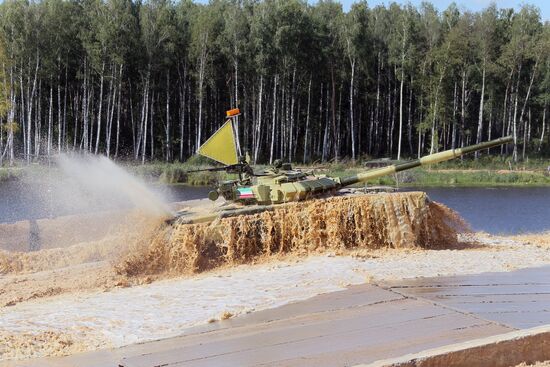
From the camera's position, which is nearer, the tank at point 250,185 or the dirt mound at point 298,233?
the dirt mound at point 298,233

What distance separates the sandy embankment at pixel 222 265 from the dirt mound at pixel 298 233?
A: 2cm

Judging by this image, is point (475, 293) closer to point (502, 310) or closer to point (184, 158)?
point (502, 310)

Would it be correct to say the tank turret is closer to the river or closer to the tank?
the tank

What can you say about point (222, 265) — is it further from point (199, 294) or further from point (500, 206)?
point (500, 206)

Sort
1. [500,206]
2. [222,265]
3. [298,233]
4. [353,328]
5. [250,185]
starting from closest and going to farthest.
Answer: [353,328], [222,265], [298,233], [250,185], [500,206]

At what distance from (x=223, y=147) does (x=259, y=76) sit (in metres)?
33.0

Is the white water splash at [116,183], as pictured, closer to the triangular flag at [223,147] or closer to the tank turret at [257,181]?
the tank turret at [257,181]

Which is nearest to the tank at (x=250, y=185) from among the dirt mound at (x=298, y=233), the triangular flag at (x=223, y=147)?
the triangular flag at (x=223, y=147)

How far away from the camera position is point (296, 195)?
14.5 m

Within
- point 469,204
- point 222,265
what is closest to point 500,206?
point 469,204

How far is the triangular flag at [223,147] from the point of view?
1505 cm

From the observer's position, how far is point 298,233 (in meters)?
14.0

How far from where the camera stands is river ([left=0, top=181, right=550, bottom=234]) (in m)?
23.0

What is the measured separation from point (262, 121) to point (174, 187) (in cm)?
1489
